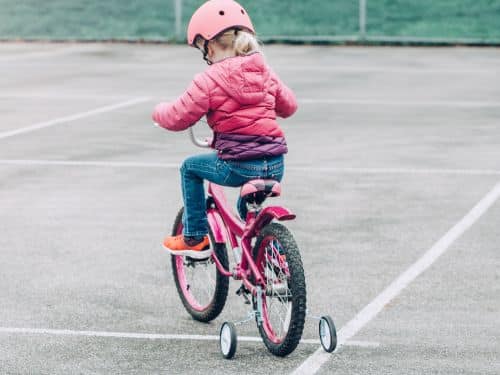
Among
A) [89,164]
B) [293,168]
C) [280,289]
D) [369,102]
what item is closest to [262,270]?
[280,289]

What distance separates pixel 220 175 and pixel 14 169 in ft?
22.6

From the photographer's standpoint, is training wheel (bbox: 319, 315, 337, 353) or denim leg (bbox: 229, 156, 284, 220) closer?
training wheel (bbox: 319, 315, 337, 353)

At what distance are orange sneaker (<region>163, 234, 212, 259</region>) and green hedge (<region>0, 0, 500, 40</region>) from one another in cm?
2366

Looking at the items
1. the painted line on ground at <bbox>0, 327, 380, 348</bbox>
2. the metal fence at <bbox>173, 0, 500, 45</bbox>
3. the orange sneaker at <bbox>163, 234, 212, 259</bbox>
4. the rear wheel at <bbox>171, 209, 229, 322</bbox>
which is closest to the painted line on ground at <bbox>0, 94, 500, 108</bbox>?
the metal fence at <bbox>173, 0, 500, 45</bbox>

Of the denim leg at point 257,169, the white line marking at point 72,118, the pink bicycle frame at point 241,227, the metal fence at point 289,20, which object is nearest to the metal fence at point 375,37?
the metal fence at point 289,20

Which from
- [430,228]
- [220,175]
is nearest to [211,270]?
[220,175]

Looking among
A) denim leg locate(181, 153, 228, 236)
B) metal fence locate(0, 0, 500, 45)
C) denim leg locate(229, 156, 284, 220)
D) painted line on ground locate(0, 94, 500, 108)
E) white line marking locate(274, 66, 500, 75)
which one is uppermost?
denim leg locate(229, 156, 284, 220)

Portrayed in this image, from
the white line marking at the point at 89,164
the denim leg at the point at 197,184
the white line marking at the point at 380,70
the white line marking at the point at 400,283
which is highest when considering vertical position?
the denim leg at the point at 197,184

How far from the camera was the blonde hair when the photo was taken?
7371mm

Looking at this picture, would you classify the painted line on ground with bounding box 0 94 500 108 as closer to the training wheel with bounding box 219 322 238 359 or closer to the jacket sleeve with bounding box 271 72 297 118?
the jacket sleeve with bounding box 271 72 297 118

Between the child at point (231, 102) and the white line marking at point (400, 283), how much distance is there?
3.30 feet

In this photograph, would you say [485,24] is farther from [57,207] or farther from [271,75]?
[271,75]

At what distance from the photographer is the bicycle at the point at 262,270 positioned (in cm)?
699

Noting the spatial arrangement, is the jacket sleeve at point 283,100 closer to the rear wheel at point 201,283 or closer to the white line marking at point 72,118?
the rear wheel at point 201,283
